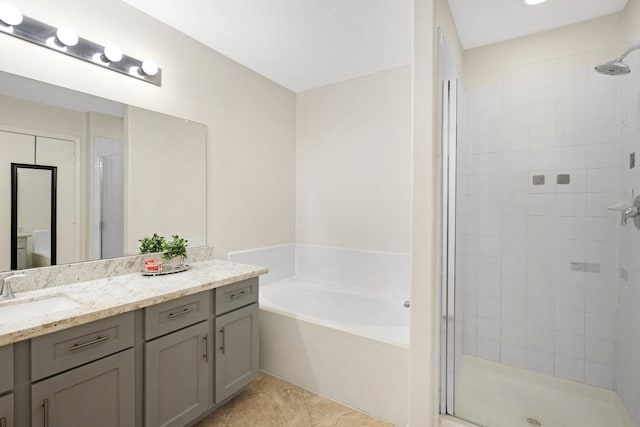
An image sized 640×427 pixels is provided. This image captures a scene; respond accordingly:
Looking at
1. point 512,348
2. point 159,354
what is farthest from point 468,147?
point 159,354

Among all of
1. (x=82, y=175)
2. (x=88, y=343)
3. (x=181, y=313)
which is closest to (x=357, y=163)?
(x=181, y=313)

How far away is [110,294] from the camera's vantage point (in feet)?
4.92

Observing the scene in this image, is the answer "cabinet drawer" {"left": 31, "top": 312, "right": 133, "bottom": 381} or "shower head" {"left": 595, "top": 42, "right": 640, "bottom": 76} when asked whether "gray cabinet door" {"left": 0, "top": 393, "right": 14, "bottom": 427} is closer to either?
"cabinet drawer" {"left": 31, "top": 312, "right": 133, "bottom": 381}

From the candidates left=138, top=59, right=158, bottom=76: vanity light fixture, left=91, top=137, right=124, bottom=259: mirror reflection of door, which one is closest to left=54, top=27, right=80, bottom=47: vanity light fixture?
left=138, top=59, right=158, bottom=76: vanity light fixture

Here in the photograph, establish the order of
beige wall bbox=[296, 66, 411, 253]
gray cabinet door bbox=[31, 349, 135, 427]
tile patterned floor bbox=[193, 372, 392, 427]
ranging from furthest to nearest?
1. beige wall bbox=[296, 66, 411, 253]
2. tile patterned floor bbox=[193, 372, 392, 427]
3. gray cabinet door bbox=[31, 349, 135, 427]

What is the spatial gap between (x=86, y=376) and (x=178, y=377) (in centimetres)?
46

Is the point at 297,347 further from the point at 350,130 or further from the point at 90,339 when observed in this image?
the point at 350,130

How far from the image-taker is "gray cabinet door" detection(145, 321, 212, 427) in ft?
4.87

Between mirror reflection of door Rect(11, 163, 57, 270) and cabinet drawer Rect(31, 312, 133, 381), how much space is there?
646 millimetres

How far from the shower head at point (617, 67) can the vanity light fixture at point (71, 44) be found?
2.54 m

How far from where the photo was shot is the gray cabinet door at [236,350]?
6.01ft

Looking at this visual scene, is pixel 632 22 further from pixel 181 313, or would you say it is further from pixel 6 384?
pixel 6 384

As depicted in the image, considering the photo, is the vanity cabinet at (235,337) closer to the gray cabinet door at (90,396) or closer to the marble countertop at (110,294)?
the marble countertop at (110,294)

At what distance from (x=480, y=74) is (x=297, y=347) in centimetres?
216
